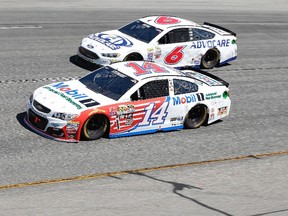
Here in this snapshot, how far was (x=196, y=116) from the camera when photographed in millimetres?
15250

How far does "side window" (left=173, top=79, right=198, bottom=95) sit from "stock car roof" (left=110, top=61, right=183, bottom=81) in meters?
0.25

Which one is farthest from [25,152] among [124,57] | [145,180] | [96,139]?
[124,57]

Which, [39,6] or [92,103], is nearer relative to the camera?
[92,103]

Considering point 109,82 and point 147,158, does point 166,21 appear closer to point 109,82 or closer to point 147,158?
point 109,82

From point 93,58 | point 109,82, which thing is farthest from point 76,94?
point 93,58

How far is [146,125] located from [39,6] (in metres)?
14.7

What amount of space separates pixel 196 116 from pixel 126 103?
2.13m

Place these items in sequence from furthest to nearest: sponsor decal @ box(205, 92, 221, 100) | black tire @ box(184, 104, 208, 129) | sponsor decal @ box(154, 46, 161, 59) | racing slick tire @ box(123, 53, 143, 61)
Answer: sponsor decal @ box(154, 46, 161, 59) → racing slick tire @ box(123, 53, 143, 61) → sponsor decal @ box(205, 92, 221, 100) → black tire @ box(184, 104, 208, 129)

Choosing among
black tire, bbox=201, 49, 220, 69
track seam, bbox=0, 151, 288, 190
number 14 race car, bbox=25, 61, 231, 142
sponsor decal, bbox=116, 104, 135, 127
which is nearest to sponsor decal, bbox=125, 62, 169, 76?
number 14 race car, bbox=25, 61, 231, 142

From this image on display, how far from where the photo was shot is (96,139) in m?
13.8

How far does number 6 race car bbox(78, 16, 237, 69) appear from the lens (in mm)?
18531

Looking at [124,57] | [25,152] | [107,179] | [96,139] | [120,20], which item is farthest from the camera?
[120,20]

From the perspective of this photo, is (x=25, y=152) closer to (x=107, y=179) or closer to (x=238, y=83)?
(x=107, y=179)

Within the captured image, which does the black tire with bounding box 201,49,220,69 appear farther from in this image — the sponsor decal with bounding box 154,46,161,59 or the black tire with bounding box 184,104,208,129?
the black tire with bounding box 184,104,208,129
